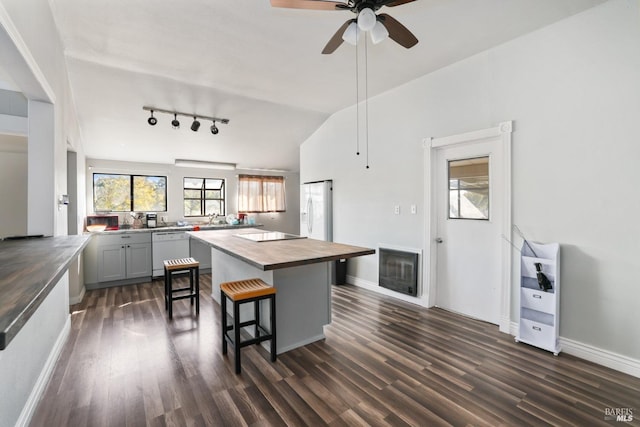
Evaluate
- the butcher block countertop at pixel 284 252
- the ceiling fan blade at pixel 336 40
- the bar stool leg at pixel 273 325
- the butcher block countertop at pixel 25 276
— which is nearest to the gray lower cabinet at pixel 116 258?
the butcher block countertop at pixel 284 252

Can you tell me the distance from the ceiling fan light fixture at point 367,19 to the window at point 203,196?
533cm

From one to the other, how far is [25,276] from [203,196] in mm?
5519

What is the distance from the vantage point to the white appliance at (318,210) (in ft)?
16.5

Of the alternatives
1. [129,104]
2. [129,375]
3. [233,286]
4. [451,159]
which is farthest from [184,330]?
[451,159]

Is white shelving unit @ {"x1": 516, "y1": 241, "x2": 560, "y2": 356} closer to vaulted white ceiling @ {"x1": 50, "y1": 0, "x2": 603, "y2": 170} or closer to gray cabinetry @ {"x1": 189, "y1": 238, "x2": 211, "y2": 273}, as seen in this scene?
vaulted white ceiling @ {"x1": 50, "y1": 0, "x2": 603, "y2": 170}

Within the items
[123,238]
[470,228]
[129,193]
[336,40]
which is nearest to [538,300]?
[470,228]

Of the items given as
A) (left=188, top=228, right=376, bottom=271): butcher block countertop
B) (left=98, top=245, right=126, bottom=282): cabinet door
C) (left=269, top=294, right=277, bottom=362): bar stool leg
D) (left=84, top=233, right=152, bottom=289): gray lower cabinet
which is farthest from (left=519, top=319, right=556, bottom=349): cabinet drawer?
(left=98, top=245, right=126, bottom=282): cabinet door

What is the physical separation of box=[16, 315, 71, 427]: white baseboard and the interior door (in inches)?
145

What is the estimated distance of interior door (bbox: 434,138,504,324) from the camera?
10.0ft

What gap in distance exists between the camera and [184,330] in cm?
301

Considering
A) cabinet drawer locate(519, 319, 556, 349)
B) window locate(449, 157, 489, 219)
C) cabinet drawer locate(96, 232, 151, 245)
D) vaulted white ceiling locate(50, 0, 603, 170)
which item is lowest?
cabinet drawer locate(519, 319, 556, 349)

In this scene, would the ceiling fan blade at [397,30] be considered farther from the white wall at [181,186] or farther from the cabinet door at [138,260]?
the white wall at [181,186]

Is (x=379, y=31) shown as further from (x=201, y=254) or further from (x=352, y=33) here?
(x=201, y=254)

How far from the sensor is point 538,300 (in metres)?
2.57
